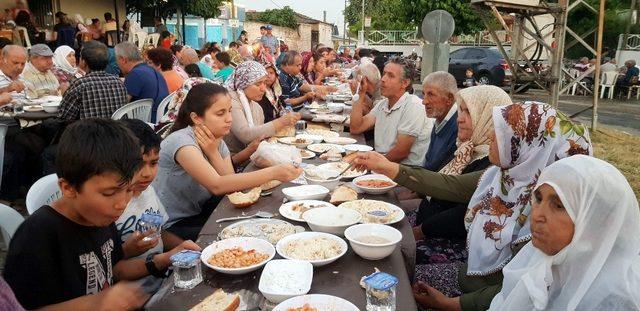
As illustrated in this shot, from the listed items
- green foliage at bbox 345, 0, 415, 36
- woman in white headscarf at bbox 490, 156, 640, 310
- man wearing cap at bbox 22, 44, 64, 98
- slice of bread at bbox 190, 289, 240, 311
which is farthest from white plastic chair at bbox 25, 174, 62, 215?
green foliage at bbox 345, 0, 415, 36

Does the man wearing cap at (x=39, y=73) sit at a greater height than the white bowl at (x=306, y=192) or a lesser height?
greater

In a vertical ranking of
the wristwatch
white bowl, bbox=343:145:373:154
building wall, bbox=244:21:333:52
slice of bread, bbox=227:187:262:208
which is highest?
building wall, bbox=244:21:333:52

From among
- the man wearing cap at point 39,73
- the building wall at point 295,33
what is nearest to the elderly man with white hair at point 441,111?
the man wearing cap at point 39,73

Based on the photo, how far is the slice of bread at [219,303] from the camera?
1547mm

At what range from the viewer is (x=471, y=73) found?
673 inches

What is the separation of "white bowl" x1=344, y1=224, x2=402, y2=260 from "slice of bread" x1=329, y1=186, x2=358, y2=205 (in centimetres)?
50

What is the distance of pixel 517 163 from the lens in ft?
7.68

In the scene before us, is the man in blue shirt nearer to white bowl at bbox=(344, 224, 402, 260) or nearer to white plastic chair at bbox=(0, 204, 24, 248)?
white plastic chair at bbox=(0, 204, 24, 248)

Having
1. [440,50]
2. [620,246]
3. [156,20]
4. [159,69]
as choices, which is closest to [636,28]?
[440,50]

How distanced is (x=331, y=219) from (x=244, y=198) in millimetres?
588

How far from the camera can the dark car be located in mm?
18109

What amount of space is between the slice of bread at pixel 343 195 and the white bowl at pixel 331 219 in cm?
21

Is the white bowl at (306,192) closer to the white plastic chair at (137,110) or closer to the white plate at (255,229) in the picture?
the white plate at (255,229)

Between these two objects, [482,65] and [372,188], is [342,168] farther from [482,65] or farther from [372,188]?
[482,65]
